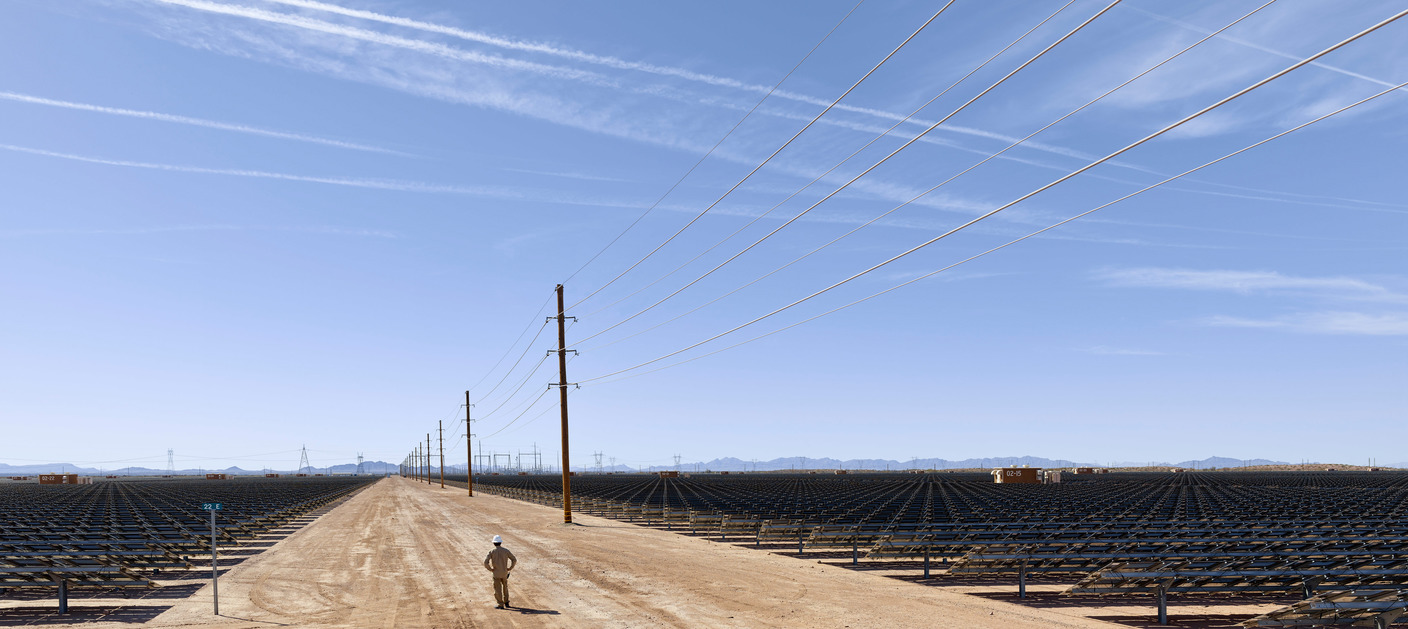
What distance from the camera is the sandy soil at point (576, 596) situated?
50.1 ft

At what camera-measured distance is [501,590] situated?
16.5 metres

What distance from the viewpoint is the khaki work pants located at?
16438mm

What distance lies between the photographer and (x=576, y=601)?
1703 cm

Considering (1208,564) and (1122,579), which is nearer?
(1122,579)

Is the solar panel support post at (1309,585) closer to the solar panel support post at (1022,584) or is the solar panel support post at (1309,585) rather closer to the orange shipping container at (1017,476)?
the solar panel support post at (1022,584)

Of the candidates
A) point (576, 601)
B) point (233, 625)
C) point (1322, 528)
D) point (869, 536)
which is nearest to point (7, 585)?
point (233, 625)

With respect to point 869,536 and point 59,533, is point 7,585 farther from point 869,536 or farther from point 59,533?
point 869,536

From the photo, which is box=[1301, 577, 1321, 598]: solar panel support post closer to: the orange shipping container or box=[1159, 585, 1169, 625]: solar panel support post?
box=[1159, 585, 1169, 625]: solar panel support post

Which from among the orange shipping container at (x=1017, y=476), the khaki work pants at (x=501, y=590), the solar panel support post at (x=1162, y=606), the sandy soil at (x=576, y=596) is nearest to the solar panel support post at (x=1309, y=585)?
the sandy soil at (x=576, y=596)

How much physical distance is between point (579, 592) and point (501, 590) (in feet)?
6.91

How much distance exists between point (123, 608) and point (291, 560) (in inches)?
318

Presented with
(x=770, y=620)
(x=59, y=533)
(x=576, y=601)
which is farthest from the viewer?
(x=59, y=533)

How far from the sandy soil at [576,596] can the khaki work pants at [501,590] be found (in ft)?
0.75

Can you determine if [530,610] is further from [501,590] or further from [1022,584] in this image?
[1022,584]
